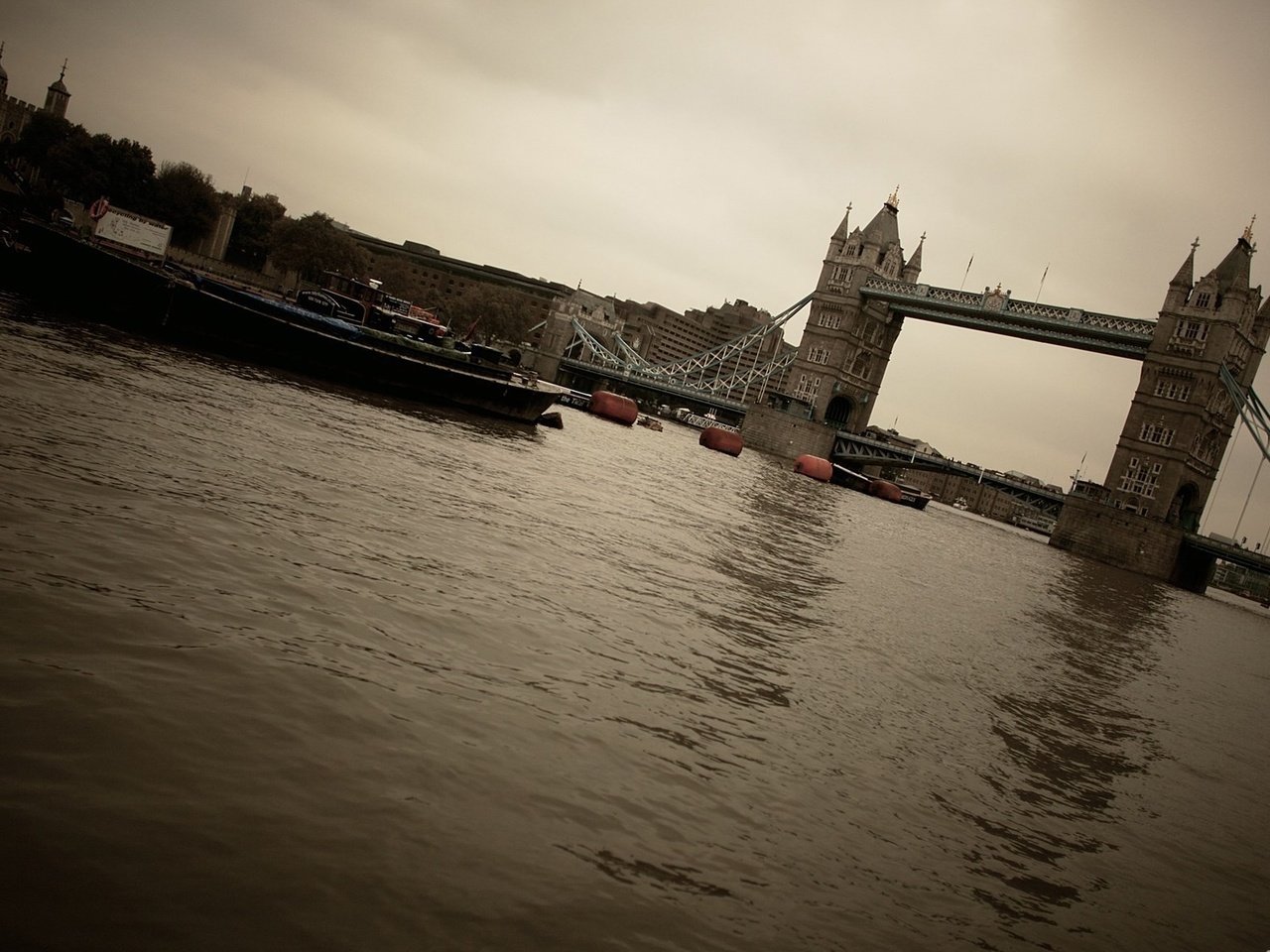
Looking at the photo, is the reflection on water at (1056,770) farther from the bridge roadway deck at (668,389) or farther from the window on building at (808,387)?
the bridge roadway deck at (668,389)

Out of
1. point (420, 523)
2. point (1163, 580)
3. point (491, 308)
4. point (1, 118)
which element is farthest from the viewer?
point (491, 308)

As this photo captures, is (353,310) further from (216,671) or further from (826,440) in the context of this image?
(826,440)

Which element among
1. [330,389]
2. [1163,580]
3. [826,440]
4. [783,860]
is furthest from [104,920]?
[826,440]

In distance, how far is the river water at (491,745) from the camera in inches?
128

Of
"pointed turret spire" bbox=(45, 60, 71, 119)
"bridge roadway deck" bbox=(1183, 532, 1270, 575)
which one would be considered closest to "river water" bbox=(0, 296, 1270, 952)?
"bridge roadway deck" bbox=(1183, 532, 1270, 575)

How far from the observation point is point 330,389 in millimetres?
22750

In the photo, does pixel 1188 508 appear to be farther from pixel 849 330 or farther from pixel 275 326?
pixel 275 326

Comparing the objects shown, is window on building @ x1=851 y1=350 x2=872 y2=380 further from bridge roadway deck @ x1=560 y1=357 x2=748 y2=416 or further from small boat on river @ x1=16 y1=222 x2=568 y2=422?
small boat on river @ x1=16 y1=222 x2=568 y2=422

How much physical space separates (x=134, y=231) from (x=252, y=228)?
2652 inches

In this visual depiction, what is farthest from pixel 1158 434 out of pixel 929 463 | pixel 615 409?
pixel 615 409

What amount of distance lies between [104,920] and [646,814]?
2.62 m

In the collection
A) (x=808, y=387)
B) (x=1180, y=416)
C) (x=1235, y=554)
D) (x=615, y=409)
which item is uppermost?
(x=1180, y=416)

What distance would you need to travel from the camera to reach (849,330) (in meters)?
84.6

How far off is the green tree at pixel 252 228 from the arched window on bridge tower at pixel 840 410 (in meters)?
67.7
